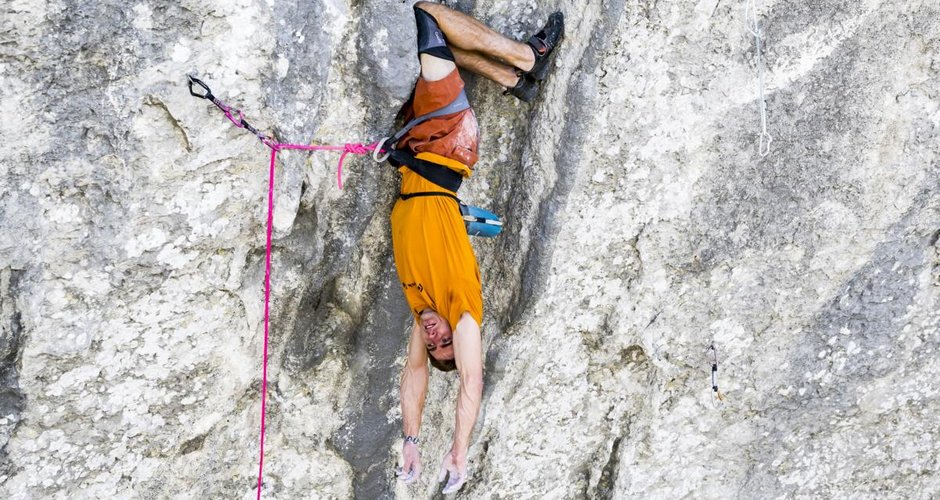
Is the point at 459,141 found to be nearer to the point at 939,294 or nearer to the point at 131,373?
the point at 131,373

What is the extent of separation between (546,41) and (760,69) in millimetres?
1148

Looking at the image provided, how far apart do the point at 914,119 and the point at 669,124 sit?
146 centimetres

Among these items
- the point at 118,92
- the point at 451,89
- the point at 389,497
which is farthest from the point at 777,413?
the point at 118,92

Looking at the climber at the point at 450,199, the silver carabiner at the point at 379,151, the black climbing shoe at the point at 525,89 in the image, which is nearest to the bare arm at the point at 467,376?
the climber at the point at 450,199

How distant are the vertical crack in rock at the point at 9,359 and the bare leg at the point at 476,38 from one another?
218 cm

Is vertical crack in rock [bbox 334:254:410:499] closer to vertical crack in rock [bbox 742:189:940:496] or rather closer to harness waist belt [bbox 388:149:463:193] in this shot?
harness waist belt [bbox 388:149:463:193]

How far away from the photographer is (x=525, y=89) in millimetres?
4695

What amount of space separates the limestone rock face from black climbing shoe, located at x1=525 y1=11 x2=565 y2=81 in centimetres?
9

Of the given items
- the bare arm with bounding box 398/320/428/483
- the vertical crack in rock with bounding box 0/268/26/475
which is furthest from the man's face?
the vertical crack in rock with bounding box 0/268/26/475

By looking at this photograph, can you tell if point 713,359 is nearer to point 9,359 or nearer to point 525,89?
point 525,89

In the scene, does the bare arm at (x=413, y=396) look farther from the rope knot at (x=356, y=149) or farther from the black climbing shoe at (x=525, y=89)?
the black climbing shoe at (x=525, y=89)

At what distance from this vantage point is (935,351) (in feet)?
18.8

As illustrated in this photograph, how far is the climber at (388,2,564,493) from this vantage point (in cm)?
449

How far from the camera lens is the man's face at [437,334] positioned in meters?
4.66
